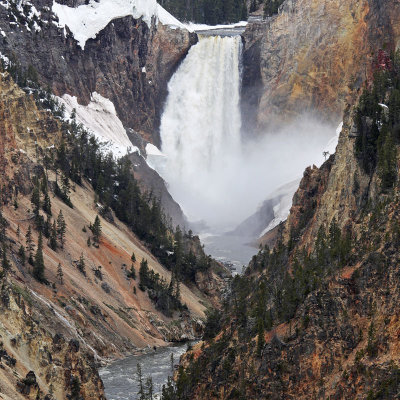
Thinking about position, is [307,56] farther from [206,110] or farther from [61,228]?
[61,228]

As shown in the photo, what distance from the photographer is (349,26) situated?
6107 inches

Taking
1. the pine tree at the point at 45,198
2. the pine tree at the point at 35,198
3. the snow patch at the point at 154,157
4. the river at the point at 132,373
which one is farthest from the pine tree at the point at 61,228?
the snow patch at the point at 154,157

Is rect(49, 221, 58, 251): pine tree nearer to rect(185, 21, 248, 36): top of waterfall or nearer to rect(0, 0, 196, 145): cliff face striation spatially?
rect(0, 0, 196, 145): cliff face striation

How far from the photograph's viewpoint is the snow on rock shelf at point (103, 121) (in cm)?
14038

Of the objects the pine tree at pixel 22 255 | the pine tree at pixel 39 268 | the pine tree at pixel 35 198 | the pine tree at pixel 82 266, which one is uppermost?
the pine tree at pixel 35 198

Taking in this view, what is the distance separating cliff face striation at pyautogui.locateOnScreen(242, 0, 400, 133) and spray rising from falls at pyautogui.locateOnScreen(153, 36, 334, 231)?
3.01m

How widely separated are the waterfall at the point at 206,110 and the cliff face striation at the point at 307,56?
111 inches

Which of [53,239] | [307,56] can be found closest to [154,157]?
[307,56]

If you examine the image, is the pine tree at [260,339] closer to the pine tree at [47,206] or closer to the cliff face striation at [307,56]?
the pine tree at [47,206]

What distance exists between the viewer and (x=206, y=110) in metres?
174

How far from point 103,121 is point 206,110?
32.4 metres

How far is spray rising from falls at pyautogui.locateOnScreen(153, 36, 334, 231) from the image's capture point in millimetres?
166500

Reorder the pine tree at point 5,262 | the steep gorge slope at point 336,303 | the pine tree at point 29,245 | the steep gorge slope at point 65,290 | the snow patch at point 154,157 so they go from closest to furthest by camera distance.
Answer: the steep gorge slope at point 336,303
the steep gorge slope at point 65,290
the pine tree at point 5,262
the pine tree at point 29,245
the snow patch at point 154,157

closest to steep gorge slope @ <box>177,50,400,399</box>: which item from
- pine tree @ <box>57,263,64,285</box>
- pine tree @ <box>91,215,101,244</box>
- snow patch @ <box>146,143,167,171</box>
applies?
pine tree @ <box>57,263,64,285</box>
